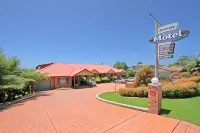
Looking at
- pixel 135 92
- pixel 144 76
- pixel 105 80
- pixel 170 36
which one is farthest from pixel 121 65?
pixel 170 36

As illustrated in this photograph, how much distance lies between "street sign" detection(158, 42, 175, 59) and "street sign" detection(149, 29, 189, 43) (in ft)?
0.86

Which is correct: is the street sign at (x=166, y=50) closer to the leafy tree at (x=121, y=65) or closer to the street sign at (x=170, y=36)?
the street sign at (x=170, y=36)

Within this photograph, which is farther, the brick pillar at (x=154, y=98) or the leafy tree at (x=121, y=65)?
the leafy tree at (x=121, y=65)

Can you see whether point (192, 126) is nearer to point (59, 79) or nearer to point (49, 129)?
point (49, 129)

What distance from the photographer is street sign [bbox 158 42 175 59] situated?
310 inches

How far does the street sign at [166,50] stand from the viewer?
7871 mm

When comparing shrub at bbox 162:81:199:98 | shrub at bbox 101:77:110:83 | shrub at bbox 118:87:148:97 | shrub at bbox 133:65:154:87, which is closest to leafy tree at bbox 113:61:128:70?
shrub at bbox 101:77:110:83

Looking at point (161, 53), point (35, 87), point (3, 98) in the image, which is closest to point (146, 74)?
point (161, 53)

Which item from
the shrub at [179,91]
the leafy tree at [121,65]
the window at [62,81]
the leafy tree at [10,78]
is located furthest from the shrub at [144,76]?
the leafy tree at [121,65]

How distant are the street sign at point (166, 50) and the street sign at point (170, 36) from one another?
0.26m

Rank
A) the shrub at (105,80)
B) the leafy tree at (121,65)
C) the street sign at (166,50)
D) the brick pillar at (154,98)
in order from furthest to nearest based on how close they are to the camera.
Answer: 1. the leafy tree at (121,65)
2. the shrub at (105,80)
3. the street sign at (166,50)
4. the brick pillar at (154,98)

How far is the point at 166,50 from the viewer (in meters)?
8.05

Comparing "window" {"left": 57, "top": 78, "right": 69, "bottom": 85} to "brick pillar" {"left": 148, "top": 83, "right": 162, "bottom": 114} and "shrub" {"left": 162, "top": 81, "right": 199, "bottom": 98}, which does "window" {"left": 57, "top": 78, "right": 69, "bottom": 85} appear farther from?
"brick pillar" {"left": 148, "top": 83, "right": 162, "bottom": 114}

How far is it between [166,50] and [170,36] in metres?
0.86
